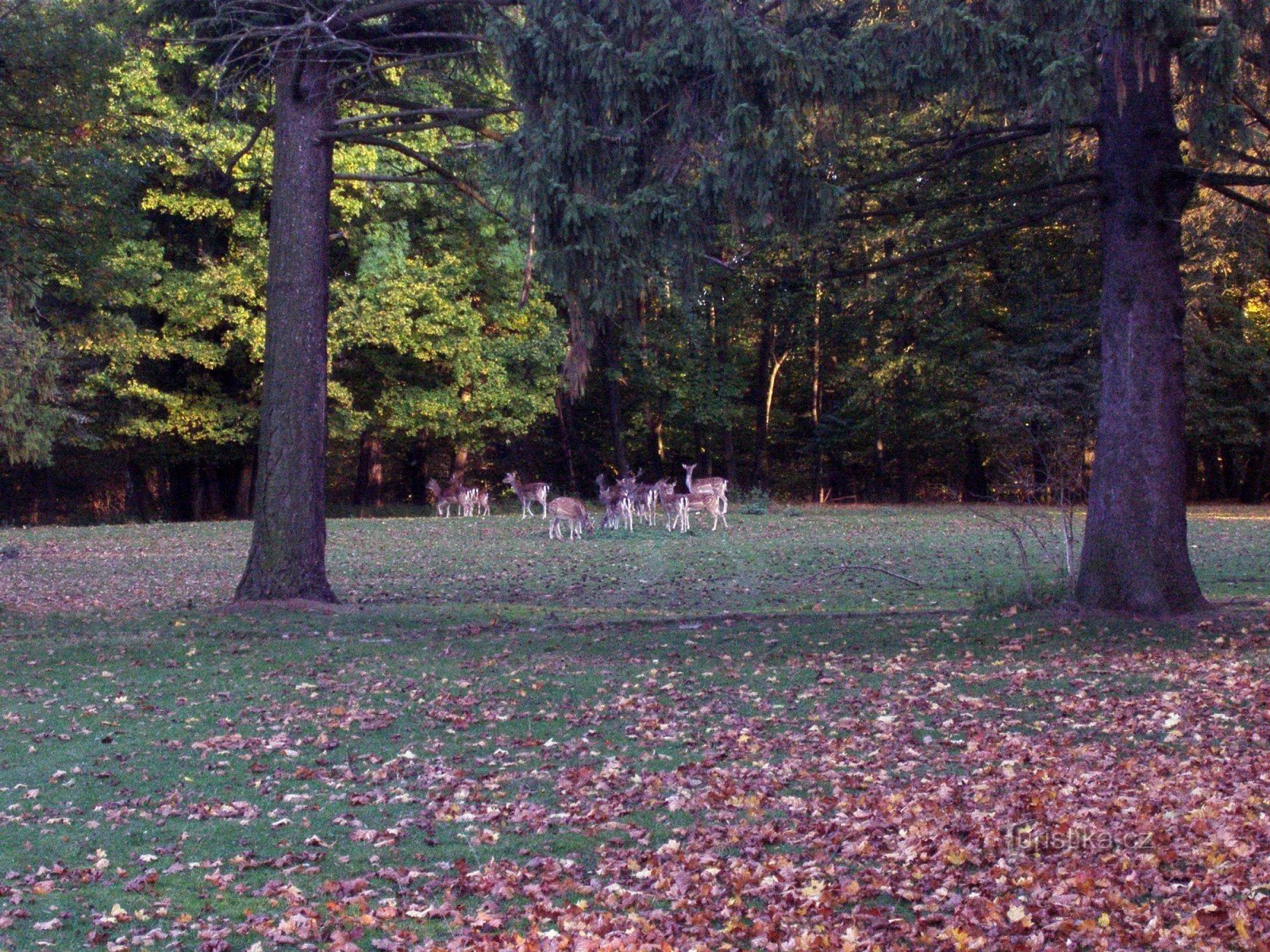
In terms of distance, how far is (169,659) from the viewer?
11.8m

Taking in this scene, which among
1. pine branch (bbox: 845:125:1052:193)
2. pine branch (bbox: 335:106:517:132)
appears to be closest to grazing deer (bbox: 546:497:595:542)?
pine branch (bbox: 335:106:517:132)

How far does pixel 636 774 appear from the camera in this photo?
25.1ft

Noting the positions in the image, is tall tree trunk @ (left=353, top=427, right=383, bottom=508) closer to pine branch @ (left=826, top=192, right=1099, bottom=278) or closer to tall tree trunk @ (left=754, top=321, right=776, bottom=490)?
tall tree trunk @ (left=754, top=321, right=776, bottom=490)

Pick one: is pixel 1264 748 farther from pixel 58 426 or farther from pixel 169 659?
pixel 58 426

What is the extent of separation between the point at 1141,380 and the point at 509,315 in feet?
93.2

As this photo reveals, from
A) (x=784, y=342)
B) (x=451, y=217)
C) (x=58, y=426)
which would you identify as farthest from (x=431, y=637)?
(x=784, y=342)

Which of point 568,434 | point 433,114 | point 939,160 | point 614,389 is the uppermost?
point 433,114

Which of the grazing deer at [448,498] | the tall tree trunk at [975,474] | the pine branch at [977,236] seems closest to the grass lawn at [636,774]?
the pine branch at [977,236]

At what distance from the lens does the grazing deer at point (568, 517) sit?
27.0 metres

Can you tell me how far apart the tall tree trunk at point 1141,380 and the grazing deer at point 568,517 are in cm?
1574

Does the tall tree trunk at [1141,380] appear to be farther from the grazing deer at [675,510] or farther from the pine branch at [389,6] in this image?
the grazing deer at [675,510]

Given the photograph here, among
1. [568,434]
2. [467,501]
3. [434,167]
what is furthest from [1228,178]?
[568,434]

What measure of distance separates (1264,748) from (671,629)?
652 centimetres

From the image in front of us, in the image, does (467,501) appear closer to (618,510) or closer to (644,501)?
(644,501)
